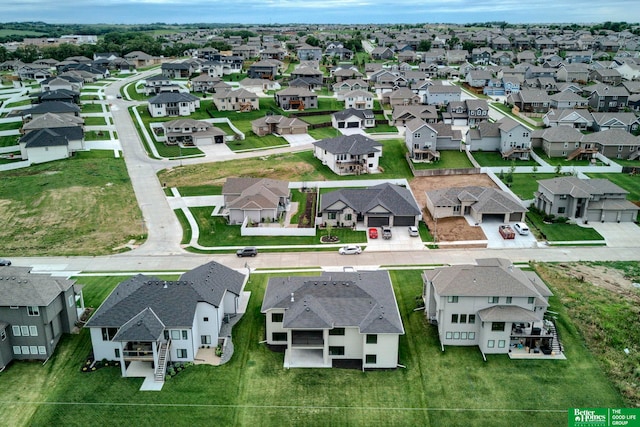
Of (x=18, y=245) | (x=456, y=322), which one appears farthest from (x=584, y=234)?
(x=18, y=245)

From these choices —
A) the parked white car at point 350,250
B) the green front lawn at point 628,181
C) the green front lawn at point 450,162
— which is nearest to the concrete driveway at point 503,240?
the parked white car at point 350,250

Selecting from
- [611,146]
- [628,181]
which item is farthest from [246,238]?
[611,146]

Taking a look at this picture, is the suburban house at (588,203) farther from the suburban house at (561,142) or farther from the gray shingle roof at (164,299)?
the gray shingle roof at (164,299)

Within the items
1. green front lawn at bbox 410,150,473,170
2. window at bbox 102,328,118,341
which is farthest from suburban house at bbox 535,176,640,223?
window at bbox 102,328,118,341

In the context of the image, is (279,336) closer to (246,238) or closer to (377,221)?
(246,238)

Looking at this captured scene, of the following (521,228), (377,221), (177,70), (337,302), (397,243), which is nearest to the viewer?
(337,302)

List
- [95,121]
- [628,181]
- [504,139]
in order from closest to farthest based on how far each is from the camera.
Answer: [628,181]
[504,139]
[95,121]
